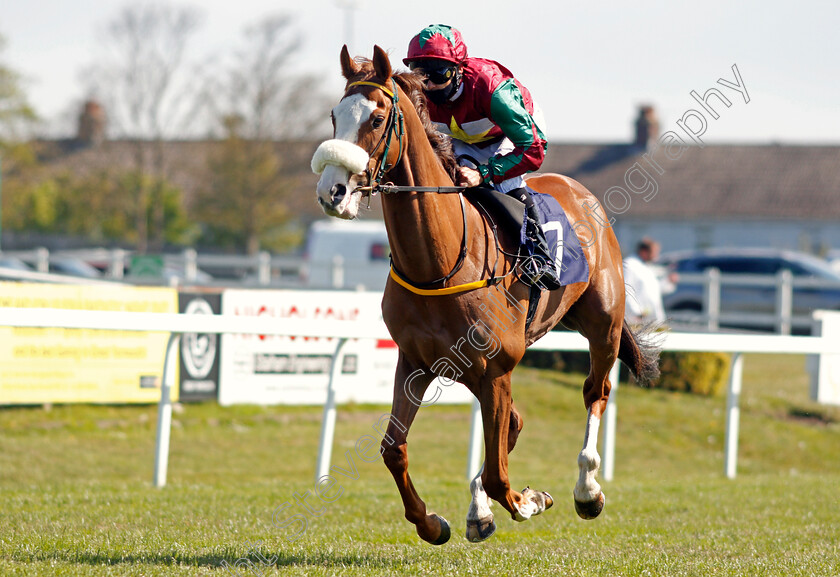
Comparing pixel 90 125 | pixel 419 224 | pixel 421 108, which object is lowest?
pixel 419 224

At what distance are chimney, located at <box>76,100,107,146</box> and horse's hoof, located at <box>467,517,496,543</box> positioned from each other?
155 feet

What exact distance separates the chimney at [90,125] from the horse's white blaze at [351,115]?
47.4m

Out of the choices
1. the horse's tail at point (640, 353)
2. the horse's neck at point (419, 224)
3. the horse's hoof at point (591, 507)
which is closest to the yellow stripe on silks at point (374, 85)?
the horse's neck at point (419, 224)

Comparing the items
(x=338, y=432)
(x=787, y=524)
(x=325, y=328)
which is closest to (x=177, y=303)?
(x=338, y=432)

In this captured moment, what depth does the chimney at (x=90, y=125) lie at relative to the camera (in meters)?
49.7

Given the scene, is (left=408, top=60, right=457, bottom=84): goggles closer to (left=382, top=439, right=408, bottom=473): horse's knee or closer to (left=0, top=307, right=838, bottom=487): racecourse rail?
(left=382, top=439, right=408, bottom=473): horse's knee

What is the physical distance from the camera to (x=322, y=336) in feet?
22.1

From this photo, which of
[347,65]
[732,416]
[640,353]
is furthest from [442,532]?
[732,416]

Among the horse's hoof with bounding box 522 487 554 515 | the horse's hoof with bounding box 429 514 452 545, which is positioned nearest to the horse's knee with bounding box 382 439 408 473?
the horse's hoof with bounding box 429 514 452 545

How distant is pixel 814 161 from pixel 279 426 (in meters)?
39.1

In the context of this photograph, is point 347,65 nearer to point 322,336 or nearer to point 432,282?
point 432,282

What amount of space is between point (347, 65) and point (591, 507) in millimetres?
2425

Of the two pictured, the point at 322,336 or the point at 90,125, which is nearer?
the point at 322,336

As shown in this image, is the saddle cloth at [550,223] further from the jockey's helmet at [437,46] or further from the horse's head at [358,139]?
the horse's head at [358,139]
